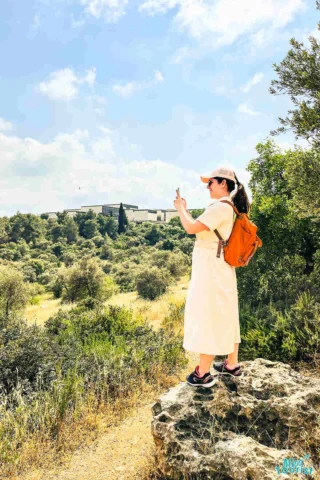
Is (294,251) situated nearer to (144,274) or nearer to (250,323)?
(250,323)

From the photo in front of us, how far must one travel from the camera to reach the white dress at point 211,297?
11.9ft

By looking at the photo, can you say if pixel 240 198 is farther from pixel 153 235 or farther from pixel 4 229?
pixel 4 229

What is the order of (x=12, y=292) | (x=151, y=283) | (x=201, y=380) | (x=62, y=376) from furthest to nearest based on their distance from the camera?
(x=151, y=283)
(x=12, y=292)
(x=62, y=376)
(x=201, y=380)

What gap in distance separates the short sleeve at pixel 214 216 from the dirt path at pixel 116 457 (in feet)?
8.48

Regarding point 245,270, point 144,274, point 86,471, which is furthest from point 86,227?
point 86,471

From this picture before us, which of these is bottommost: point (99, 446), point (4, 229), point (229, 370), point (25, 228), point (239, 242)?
point (99, 446)

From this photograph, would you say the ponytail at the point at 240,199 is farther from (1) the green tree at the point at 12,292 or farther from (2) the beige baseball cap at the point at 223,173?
(1) the green tree at the point at 12,292

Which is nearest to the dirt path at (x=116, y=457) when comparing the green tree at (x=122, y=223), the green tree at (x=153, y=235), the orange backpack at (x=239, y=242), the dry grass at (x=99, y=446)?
the dry grass at (x=99, y=446)

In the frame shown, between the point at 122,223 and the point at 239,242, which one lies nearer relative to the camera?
the point at 239,242

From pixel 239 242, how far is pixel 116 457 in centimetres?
295

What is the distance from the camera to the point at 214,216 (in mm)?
3520

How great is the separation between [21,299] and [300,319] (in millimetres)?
21801

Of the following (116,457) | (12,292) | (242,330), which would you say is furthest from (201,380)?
(12,292)

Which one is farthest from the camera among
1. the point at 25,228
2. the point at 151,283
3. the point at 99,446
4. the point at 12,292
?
the point at 25,228
